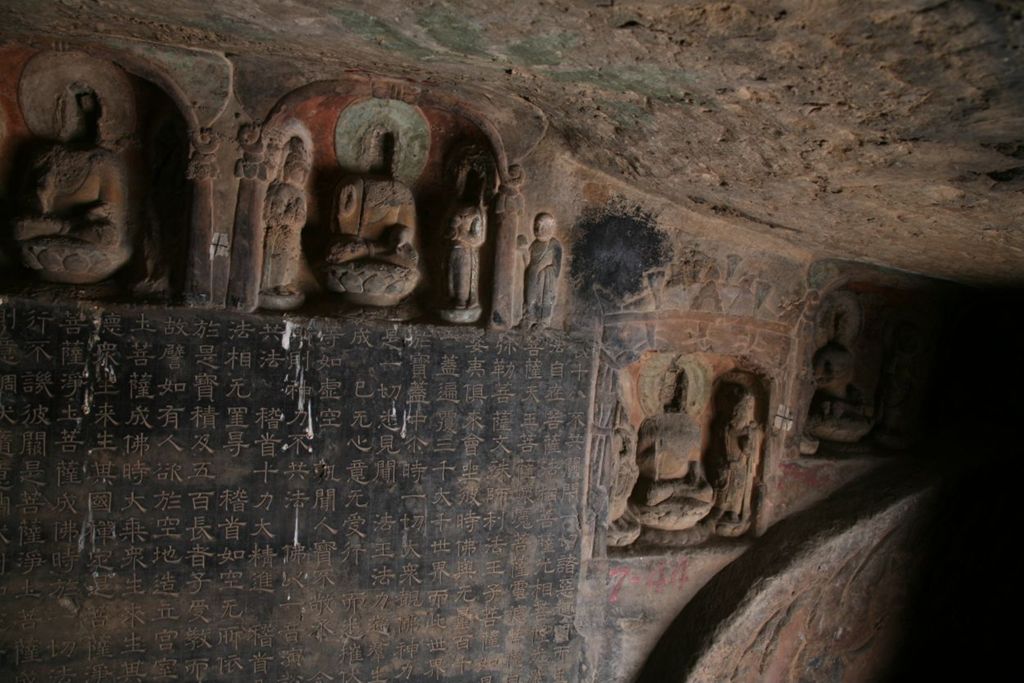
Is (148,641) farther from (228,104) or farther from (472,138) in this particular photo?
(472,138)

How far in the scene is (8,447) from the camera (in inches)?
113

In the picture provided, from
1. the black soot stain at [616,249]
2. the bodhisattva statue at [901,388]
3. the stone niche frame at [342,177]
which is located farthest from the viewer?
the bodhisattva statue at [901,388]

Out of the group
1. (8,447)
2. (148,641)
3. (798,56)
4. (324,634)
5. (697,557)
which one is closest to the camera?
(798,56)

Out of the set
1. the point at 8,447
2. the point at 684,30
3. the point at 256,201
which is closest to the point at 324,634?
the point at 8,447

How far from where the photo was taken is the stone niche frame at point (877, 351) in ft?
14.0

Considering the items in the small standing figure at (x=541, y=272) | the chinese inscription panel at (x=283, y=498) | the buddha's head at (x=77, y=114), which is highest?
the buddha's head at (x=77, y=114)

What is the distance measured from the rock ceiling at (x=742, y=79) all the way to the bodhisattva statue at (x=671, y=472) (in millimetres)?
1171

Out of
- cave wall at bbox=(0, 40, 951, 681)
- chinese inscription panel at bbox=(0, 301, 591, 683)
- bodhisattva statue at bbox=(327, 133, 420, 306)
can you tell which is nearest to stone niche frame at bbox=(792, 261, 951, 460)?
cave wall at bbox=(0, 40, 951, 681)

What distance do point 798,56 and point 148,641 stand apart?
10.7 feet

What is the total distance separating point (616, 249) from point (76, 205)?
2404mm

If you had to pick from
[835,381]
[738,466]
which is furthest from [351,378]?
[835,381]

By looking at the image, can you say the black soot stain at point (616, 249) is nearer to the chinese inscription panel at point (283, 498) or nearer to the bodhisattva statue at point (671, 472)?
the chinese inscription panel at point (283, 498)

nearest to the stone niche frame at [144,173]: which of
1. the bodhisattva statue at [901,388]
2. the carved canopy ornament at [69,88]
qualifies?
the carved canopy ornament at [69,88]

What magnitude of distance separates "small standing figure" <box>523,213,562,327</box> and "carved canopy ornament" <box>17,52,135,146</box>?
5.98ft
